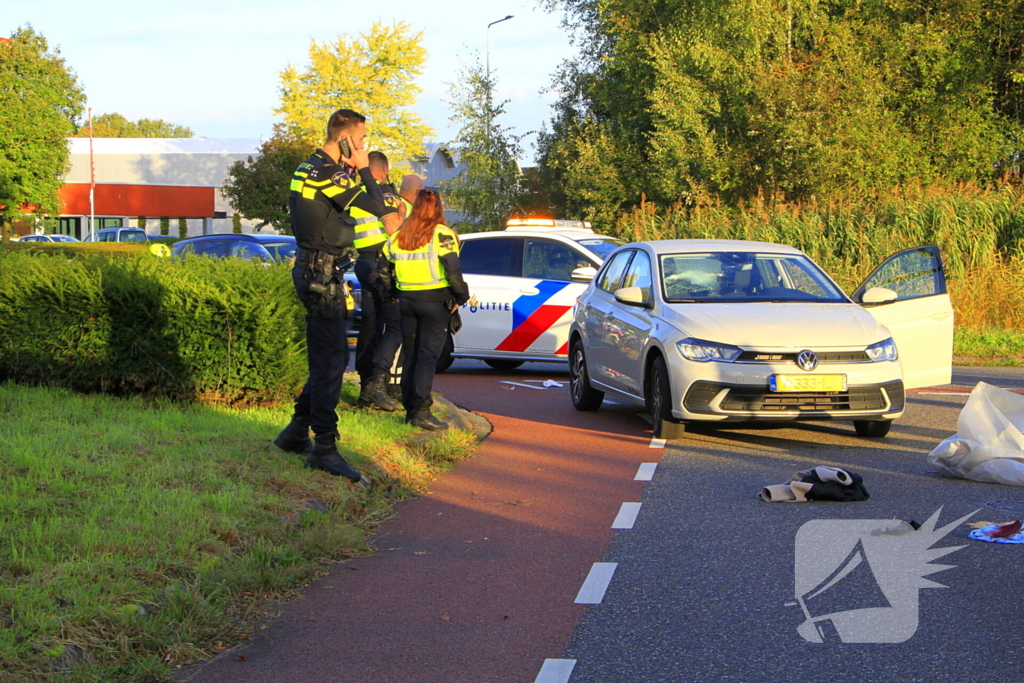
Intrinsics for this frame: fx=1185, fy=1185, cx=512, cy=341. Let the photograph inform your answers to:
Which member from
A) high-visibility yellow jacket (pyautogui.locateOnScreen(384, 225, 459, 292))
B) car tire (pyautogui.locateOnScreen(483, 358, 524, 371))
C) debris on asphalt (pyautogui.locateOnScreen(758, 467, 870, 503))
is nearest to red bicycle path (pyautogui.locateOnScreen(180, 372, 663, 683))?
debris on asphalt (pyautogui.locateOnScreen(758, 467, 870, 503))

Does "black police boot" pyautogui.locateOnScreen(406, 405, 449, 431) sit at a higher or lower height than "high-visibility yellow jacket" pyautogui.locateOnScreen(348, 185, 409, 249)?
lower

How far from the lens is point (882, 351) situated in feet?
30.8

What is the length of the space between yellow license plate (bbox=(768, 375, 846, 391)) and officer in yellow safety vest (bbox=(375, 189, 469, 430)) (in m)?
2.52

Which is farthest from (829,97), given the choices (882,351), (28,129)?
(28,129)

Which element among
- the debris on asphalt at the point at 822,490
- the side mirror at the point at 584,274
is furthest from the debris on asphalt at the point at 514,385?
the debris on asphalt at the point at 822,490

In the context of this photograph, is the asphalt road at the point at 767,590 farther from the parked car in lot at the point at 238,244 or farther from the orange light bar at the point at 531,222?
the parked car in lot at the point at 238,244

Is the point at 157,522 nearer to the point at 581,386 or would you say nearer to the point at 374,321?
the point at 374,321

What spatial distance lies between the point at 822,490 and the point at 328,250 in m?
3.37

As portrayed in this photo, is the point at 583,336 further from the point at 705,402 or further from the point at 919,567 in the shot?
the point at 919,567

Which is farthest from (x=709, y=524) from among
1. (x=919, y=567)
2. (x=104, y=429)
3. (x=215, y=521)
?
(x=104, y=429)

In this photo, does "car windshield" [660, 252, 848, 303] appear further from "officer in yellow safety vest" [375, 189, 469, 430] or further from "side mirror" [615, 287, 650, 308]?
"officer in yellow safety vest" [375, 189, 469, 430]

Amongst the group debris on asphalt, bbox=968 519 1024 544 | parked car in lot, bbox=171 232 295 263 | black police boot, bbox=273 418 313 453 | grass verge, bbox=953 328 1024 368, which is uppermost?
parked car in lot, bbox=171 232 295 263

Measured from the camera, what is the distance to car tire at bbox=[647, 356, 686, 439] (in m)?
9.48

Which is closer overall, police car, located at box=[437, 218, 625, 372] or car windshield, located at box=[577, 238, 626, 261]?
police car, located at box=[437, 218, 625, 372]
